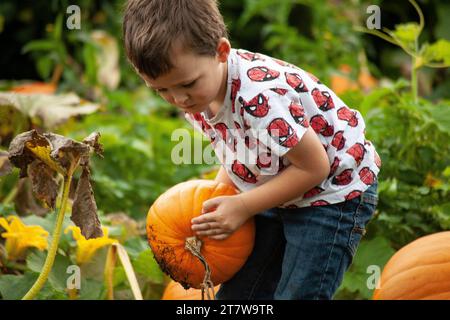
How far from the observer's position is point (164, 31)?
5.46 ft

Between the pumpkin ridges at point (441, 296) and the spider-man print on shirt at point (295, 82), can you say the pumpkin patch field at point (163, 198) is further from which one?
the spider-man print on shirt at point (295, 82)

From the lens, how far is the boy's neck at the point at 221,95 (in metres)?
1.81

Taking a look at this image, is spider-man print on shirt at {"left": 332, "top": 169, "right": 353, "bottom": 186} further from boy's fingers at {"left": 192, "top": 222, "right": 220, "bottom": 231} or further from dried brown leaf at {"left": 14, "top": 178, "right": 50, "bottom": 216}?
dried brown leaf at {"left": 14, "top": 178, "right": 50, "bottom": 216}

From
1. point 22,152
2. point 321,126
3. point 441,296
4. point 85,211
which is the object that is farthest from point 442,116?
point 22,152

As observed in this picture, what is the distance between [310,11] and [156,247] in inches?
124

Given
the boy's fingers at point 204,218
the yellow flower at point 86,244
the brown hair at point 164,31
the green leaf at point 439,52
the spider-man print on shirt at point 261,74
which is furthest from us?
the green leaf at point 439,52

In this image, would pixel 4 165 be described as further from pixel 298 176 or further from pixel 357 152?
pixel 357 152

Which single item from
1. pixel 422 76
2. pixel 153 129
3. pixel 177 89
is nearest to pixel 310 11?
pixel 422 76

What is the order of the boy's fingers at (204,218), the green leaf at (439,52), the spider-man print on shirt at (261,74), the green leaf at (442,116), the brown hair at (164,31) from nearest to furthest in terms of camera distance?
the brown hair at (164,31) < the spider-man print on shirt at (261,74) < the boy's fingers at (204,218) < the green leaf at (442,116) < the green leaf at (439,52)

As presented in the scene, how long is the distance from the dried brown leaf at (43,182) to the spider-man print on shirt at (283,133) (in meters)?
0.54

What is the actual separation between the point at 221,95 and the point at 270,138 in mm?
184

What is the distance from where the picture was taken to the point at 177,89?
1.73 m

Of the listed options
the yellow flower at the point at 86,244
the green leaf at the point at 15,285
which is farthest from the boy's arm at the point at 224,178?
the green leaf at the point at 15,285

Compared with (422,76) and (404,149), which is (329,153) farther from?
(422,76)
